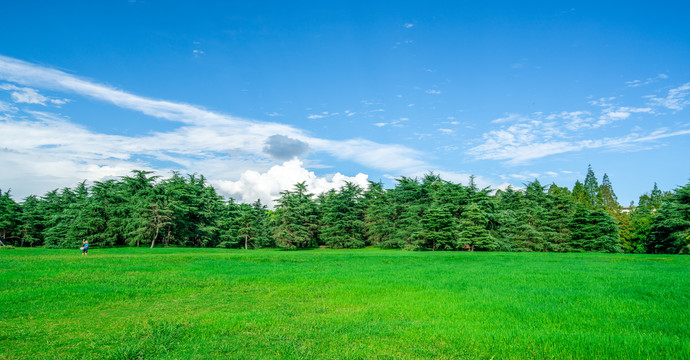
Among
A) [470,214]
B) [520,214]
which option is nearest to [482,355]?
[470,214]

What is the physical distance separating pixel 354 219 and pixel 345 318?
55.7 meters

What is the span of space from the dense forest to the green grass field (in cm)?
3813

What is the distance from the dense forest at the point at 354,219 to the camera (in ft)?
163

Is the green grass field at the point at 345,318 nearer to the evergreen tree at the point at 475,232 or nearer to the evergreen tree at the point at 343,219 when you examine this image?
the evergreen tree at the point at 475,232

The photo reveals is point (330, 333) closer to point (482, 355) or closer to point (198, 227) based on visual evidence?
point (482, 355)

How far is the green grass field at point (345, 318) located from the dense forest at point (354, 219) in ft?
125

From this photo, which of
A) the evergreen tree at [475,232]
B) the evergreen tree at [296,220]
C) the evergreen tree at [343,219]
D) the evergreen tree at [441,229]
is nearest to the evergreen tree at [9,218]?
the evergreen tree at [296,220]

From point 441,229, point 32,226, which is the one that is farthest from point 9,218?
point 441,229

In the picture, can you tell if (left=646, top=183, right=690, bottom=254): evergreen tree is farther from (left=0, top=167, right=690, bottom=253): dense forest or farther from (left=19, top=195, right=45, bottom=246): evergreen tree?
(left=19, top=195, right=45, bottom=246): evergreen tree

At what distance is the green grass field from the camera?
6688mm

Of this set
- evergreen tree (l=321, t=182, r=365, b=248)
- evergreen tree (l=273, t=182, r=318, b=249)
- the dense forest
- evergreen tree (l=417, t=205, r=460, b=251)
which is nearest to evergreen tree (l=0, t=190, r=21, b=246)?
the dense forest

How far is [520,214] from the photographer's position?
55.0 metres

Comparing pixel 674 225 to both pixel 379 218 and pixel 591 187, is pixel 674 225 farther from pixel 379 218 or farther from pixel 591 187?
pixel 591 187

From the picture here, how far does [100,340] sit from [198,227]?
5380 centimetres
